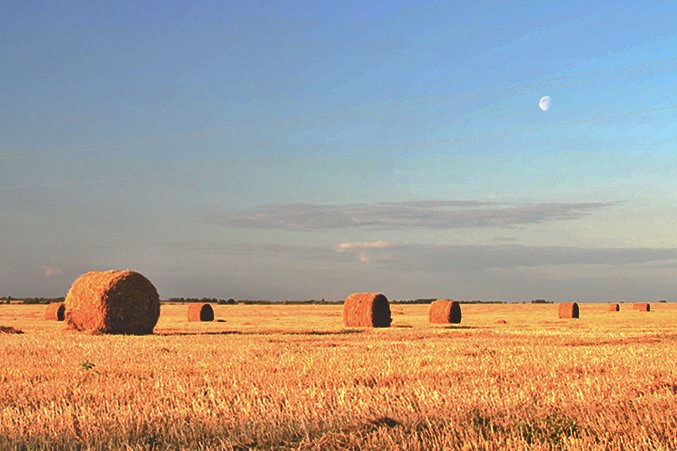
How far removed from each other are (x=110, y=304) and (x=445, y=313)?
913 inches

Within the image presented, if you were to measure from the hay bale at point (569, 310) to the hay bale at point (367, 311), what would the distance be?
23731 mm

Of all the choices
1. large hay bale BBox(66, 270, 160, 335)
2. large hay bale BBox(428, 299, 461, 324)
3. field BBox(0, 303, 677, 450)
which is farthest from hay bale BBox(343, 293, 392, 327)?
field BBox(0, 303, 677, 450)

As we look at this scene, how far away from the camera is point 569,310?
178 feet

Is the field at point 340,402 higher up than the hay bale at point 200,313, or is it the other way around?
the field at point 340,402

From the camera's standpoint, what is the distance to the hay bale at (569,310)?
Result: 5409cm

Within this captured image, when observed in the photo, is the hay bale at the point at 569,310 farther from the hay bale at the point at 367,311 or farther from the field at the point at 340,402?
the field at the point at 340,402

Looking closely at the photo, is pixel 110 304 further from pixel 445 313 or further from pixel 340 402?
pixel 445 313

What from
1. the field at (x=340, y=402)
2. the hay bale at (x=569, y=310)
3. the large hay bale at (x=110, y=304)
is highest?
the large hay bale at (x=110, y=304)

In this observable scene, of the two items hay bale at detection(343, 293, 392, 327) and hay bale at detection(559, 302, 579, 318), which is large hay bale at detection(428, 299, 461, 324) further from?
hay bale at detection(559, 302, 579, 318)

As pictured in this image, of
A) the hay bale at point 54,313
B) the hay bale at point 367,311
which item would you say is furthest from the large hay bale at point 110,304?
the hay bale at point 54,313

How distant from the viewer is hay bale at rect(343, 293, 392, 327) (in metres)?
36.1

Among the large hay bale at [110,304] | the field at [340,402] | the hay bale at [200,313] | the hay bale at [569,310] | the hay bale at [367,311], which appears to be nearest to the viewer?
the field at [340,402]

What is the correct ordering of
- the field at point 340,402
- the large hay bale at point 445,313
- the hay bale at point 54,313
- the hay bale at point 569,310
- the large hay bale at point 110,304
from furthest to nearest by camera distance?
1. the hay bale at point 569,310
2. the hay bale at point 54,313
3. the large hay bale at point 445,313
4. the large hay bale at point 110,304
5. the field at point 340,402

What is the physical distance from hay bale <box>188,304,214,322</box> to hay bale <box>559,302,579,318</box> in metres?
29.3
